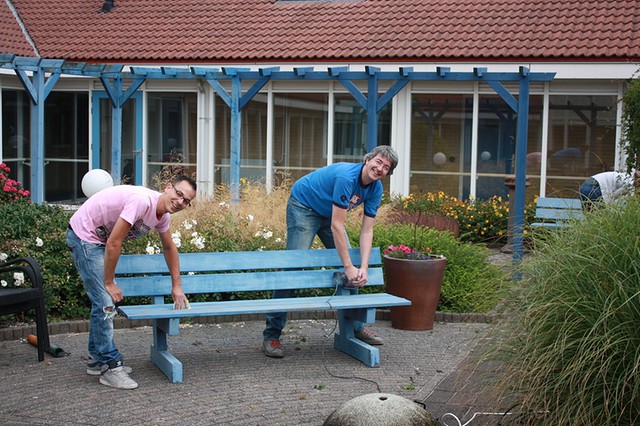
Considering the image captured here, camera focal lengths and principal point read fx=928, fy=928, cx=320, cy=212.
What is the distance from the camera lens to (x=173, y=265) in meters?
6.50

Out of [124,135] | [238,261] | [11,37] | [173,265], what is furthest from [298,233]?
[11,37]

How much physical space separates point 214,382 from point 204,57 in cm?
1318

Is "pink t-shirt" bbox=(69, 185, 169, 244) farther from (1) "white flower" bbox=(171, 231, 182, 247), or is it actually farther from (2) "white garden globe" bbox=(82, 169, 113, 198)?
(2) "white garden globe" bbox=(82, 169, 113, 198)

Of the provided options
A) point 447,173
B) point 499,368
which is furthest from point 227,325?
point 447,173

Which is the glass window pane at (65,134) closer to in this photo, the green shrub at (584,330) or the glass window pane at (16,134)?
the glass window pane at (16,134)

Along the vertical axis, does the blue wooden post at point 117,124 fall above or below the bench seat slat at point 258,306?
above

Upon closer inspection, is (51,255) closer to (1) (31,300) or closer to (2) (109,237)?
(1) (31,300)

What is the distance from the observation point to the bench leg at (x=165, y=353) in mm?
6508

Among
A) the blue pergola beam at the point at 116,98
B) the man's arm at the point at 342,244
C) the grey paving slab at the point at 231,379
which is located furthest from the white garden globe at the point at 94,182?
the man's arm at the point at 342,244

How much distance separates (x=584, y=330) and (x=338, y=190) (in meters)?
2.57

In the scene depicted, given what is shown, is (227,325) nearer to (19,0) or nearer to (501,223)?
(501,223)

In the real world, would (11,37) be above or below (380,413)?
above

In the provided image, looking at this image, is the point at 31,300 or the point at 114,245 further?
the point at 31,300

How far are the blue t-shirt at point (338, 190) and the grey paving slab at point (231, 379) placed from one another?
47.9 inches
